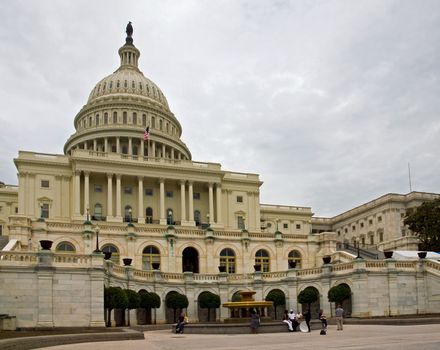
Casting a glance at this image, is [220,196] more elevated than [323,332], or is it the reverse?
[220,196]

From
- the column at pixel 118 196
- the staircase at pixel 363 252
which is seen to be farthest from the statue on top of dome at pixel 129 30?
the staircase at pixel 363 252

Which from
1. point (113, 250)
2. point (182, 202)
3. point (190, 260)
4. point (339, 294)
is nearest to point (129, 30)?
point (182, 202)

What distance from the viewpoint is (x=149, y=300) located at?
51.7m

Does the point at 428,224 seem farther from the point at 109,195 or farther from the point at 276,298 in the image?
the point at 109,195

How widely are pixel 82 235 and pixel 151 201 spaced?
3652 cm

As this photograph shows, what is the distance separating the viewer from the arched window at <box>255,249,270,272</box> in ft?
234

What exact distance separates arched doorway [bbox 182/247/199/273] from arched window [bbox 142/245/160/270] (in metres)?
4.27

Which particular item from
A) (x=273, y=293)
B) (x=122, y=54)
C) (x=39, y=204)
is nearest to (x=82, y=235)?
(x=273, y=293)

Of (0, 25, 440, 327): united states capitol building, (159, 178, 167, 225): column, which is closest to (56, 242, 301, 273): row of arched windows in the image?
(0, 25, 440, 327): united states capitol building

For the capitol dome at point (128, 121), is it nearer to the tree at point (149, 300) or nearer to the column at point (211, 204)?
the column at point (211, 204)

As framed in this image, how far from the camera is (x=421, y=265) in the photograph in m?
53.5

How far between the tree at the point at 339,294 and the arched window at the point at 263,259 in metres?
18.3

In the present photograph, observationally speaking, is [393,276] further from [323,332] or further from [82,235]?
[82,235]

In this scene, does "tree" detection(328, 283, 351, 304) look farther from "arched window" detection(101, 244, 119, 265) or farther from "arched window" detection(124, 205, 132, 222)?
"arched window" detection(124, 205, 132, 222)
